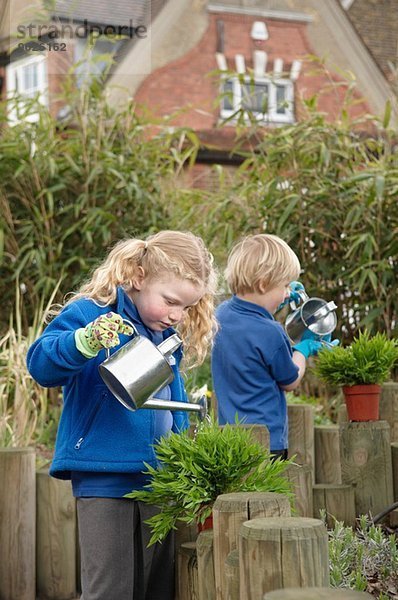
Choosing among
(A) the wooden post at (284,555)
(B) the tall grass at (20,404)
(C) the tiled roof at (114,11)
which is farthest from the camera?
(C) the tiled roof at (114,11)

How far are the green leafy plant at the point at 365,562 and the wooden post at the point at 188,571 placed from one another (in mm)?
326

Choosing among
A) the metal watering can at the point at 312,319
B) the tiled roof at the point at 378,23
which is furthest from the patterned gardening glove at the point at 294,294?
the tiled roof at the point at 378,23

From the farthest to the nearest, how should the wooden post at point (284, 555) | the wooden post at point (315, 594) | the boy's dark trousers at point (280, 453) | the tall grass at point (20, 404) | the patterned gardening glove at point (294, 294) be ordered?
the tall grass at point (20, 404) < the patterned gardening glove at point (294, 294) < the boy's dark trousers at point (280, 453) < the wooden post at point (284, 555) < the wooden post at point (315, 594)

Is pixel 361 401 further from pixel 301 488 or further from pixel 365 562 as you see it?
pixel 365 562

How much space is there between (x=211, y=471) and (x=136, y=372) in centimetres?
29

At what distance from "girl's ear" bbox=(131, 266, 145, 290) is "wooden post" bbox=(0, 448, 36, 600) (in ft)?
4.13

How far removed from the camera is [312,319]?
3.60m

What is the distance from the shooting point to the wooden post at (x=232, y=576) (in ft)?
6.53

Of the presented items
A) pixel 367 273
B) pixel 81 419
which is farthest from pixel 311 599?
pixel 367 273

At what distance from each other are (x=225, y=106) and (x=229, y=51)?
0.98 metres

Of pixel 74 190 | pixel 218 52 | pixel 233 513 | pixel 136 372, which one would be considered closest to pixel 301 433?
pixel 136 372

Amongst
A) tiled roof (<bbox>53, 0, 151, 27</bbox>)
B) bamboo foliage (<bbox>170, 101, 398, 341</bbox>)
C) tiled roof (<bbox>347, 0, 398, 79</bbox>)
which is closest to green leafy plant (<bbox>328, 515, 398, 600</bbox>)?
bamboo foliage (<bbox>170, 101, 398, 341</bbox>)

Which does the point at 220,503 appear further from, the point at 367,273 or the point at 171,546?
the point at 367,273

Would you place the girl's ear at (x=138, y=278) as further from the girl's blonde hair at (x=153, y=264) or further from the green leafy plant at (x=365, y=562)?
the green leafy plant at (x=365, y=562)
